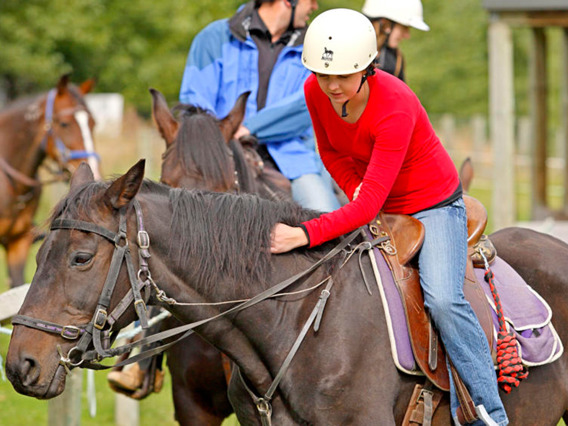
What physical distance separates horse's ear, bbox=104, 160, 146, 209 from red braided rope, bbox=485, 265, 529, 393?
1.86 meters

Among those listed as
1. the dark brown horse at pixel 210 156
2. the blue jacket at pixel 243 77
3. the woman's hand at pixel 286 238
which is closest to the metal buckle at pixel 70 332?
the woman's hand at pixel 286 238

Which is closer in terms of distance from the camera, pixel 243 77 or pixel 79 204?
pixel 79 204

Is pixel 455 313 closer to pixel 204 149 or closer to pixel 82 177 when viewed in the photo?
pixel 82 177

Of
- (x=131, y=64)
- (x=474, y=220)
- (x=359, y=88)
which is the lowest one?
(x=131, y=64)

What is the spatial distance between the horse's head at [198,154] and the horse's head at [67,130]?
510cm

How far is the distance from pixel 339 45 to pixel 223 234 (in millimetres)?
914

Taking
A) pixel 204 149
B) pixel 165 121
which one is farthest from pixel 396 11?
pixel 204 149

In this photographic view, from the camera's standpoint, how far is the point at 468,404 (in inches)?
144

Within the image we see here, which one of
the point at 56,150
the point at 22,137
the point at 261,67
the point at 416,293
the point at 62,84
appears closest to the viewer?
the point at 416,293

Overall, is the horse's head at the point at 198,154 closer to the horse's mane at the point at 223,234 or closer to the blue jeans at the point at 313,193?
the blue jeans at the point at 313,193

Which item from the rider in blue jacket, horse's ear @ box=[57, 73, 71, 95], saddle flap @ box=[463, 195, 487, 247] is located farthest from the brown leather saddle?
horse's ear @ box=[57, 73, 71, 95]

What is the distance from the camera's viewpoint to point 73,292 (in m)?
3.14

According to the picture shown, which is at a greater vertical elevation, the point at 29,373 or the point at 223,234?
the point at 223,234

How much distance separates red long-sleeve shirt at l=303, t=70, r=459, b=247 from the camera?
353 centimetres
